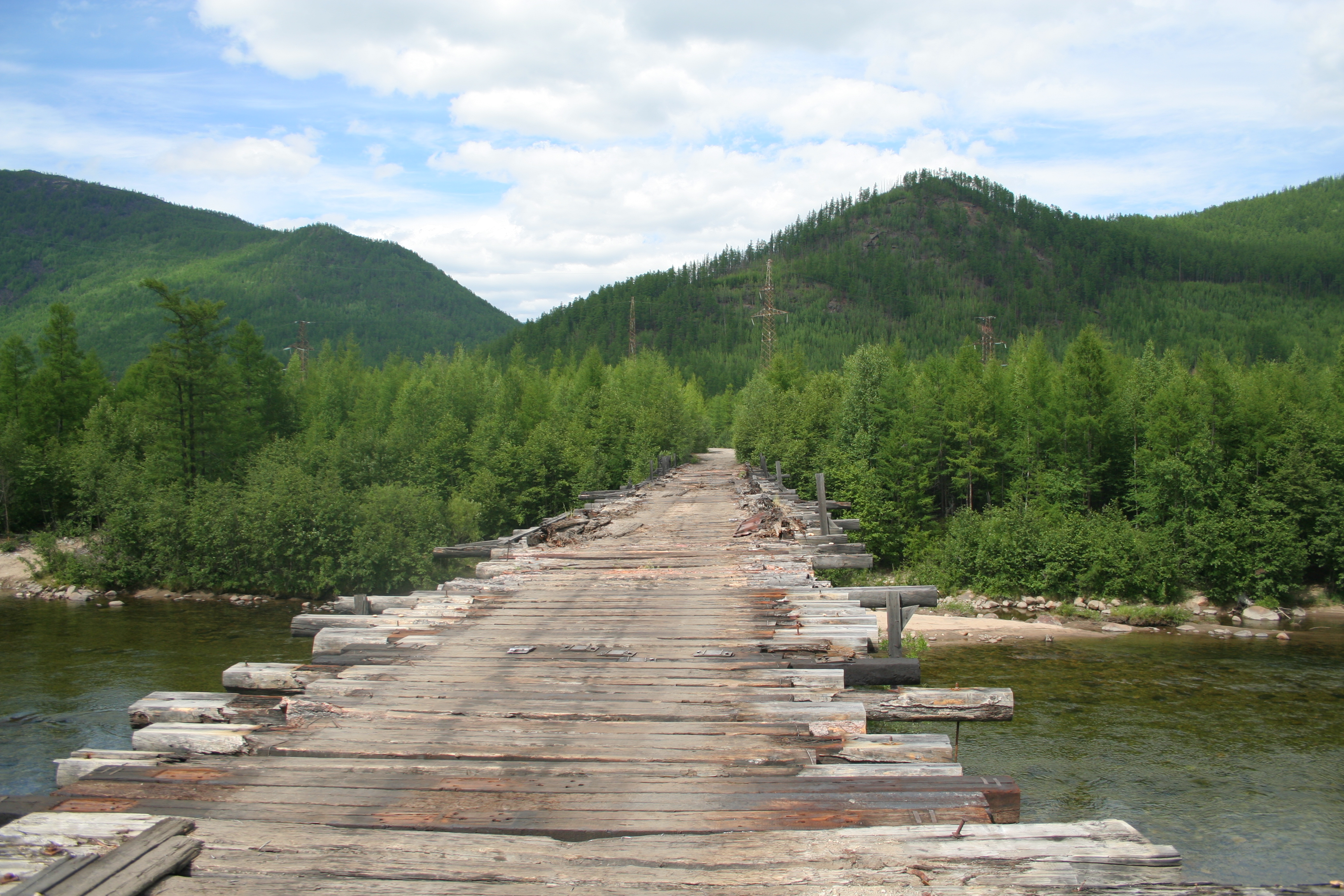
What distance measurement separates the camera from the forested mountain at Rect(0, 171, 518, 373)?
13488 cm

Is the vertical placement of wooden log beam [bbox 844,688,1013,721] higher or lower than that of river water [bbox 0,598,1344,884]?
higher

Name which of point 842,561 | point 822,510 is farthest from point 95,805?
point 822,510

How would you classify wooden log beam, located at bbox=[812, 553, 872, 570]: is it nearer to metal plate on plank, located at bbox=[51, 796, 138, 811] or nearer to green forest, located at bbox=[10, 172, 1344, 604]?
metal plate on plank, located at bbox=[51, 796, 138, 811]

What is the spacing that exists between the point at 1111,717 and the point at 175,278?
180530 millimetres

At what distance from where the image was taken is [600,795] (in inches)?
159

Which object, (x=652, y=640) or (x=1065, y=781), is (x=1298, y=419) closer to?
(x=1065, y=781)

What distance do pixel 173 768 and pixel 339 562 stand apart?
2988cm

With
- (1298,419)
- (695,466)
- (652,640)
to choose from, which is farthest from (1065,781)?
(1298,419)

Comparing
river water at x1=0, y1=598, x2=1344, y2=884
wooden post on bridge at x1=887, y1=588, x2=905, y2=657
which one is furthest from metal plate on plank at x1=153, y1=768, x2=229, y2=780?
river water at x1=0, y1=598, x2=1344, y2=884

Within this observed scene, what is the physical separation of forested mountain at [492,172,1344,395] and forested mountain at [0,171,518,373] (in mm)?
51183

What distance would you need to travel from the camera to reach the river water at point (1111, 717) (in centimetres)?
1400

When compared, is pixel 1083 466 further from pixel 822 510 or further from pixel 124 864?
pixel 124 864

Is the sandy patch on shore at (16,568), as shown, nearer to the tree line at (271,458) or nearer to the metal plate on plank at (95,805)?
the tree line at (271,458)

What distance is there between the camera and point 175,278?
511 ft
